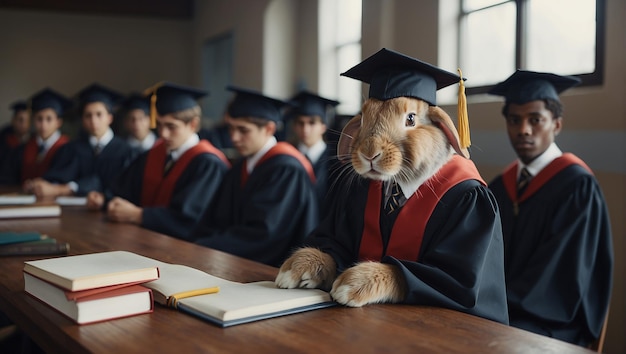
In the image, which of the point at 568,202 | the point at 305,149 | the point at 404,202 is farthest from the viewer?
the point at 305,149

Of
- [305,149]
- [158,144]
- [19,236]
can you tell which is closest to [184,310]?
[19,236]

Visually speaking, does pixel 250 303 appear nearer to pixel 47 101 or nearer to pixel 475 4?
pixel 475 4

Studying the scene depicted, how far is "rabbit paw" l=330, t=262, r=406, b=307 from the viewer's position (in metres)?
1.89

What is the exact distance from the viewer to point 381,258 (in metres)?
2.18

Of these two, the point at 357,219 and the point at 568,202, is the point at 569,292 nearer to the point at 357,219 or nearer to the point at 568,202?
the point at 568,202

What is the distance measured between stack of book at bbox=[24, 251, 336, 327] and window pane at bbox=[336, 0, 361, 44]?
612cm

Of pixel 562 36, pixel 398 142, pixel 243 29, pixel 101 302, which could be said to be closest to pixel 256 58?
pixel 243 29

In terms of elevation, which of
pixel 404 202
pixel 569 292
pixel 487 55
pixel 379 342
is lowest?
pixel 569 292

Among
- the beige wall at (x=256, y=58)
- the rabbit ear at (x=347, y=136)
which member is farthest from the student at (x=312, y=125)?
the rabbit ear at (x=347, y=136)

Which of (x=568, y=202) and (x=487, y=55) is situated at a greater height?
(x=487, y=55)

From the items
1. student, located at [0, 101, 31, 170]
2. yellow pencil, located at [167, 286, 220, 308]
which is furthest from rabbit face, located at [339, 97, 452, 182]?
student, located at [0, 101, 31, 170]

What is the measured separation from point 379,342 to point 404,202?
2.12ft

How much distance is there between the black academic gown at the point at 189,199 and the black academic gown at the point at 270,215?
19 centimetres

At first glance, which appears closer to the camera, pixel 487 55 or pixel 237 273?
pixel 237 273
